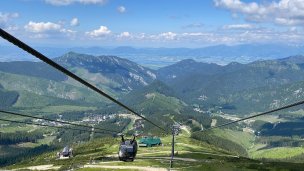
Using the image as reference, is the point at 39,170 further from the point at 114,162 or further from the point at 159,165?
the point at 159,165

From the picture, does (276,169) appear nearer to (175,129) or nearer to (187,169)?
(187,169)

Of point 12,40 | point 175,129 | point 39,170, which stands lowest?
point 39,170

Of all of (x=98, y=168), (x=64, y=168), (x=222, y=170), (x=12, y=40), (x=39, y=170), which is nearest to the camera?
(x=12, y=40)

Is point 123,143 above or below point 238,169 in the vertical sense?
above

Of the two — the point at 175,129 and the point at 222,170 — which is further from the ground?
the point at 175,129

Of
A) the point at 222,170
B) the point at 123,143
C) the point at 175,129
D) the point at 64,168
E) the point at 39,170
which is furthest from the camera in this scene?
the point at 39,170

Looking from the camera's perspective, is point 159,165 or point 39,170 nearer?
point 159,165

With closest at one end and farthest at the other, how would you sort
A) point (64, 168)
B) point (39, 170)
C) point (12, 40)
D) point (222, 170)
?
point (12, 40)
point (222, 170)
point (64, 168)
point (39, 170)

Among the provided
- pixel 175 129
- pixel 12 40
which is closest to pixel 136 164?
pixel 175 129

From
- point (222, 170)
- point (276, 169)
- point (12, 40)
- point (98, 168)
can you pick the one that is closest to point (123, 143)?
point (12, 40)
